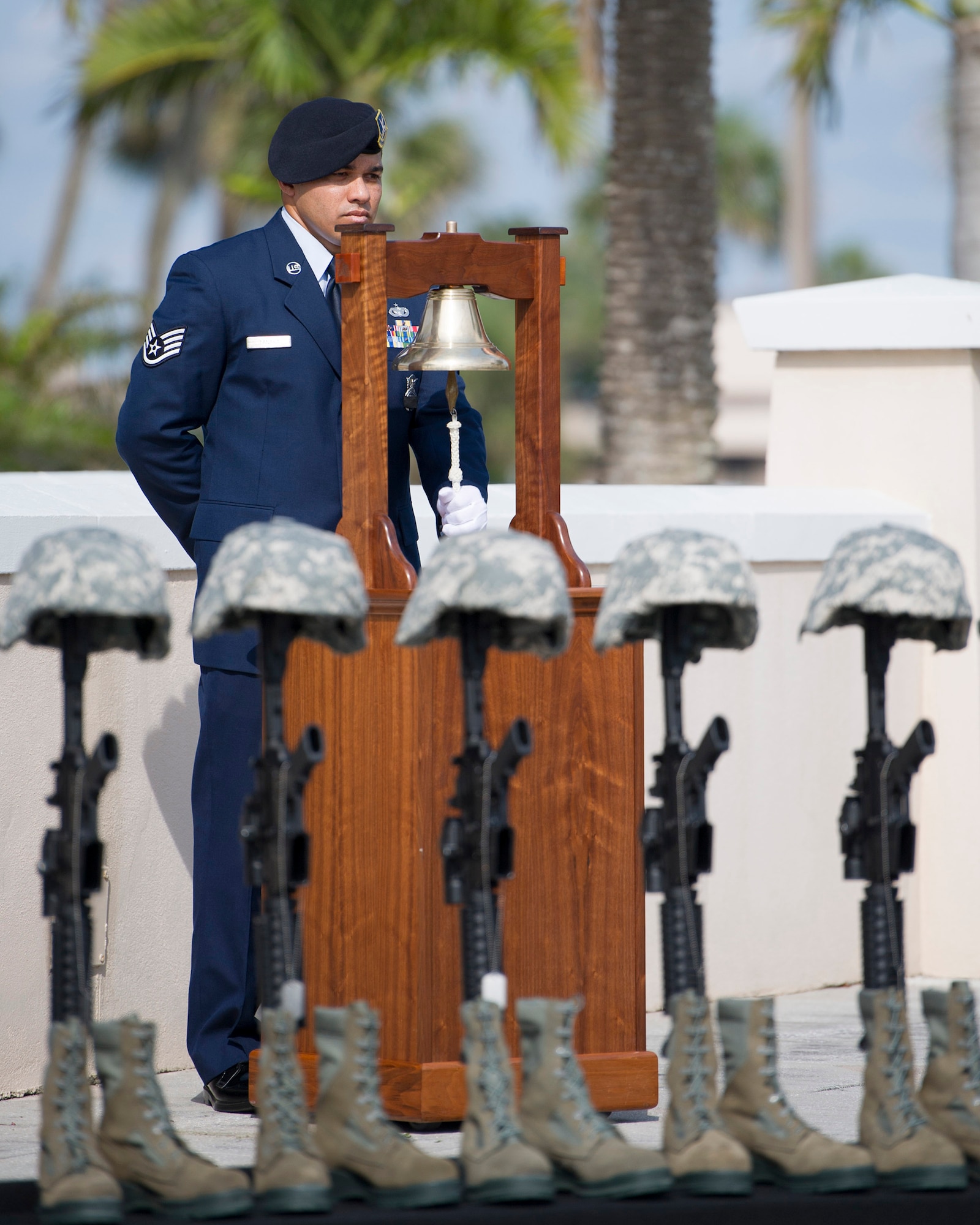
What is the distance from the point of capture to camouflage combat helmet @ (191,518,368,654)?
2.95 m

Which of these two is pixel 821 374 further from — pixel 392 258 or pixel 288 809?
pixel 288 809

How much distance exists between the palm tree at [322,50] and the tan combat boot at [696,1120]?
38.8 ft

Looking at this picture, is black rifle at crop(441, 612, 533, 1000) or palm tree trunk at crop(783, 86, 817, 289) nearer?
black rifle at crop(441, 612, 533, 1000)

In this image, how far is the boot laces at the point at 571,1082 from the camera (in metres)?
3.03

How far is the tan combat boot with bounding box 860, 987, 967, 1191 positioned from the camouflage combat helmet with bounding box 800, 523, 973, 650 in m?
0.60

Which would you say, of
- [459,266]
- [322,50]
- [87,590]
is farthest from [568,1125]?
[322,50]

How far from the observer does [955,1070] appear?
3.21 meters

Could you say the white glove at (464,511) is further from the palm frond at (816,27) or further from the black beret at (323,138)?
the palm frond at (816,27)

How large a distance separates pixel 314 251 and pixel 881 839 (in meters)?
1.92

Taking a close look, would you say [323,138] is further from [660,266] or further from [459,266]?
[660,266]

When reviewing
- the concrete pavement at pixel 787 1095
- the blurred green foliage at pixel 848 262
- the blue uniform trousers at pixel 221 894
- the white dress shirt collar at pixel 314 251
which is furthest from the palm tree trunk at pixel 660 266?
the blurred green foliage at pixel 848 262

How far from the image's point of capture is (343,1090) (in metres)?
3.04

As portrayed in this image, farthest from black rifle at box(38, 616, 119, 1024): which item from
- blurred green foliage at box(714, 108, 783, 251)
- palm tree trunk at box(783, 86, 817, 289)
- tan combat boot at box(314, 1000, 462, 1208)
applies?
Answer: blurred green foliage at box(714, 108, 783, 251)

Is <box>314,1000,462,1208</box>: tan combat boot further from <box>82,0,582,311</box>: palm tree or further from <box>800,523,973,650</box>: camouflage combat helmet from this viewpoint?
<box>82,0,582,311</box>: palm tree
